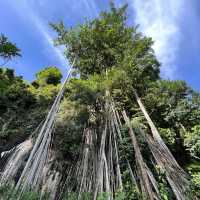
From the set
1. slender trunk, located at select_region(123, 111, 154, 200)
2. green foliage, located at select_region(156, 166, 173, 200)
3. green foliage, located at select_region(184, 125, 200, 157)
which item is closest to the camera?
slender trunk, located at select_region(123, 111, 154, 200)

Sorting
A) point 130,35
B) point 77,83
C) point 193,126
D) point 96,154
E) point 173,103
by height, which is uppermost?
point 130,35

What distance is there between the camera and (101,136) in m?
5.36

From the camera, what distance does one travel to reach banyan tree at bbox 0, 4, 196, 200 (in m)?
4.15

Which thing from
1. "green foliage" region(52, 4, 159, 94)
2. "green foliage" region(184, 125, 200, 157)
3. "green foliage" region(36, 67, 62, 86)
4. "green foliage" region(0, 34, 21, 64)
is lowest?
"green foliage" region(184, 125, 200, 157)

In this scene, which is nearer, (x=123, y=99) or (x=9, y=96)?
(x=123, y=99)

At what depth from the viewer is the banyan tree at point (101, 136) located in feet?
13.6

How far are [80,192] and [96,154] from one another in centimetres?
101

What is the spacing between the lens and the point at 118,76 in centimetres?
673

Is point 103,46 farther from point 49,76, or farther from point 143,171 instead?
point 143,171

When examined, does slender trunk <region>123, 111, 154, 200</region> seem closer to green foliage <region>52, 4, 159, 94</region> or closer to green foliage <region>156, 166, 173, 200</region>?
green foliage <region>156, 166, 173, 200</region>

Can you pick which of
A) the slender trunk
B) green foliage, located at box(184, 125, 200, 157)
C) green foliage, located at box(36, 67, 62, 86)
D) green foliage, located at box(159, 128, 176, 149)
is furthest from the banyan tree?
green foliage, located at box(36, 67, 62, 86)

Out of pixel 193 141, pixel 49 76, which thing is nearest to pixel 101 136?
pixel 193 141

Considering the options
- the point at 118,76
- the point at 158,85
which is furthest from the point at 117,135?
the point at 158,85

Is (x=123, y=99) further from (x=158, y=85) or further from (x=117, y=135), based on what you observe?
(x=117, y=135)
